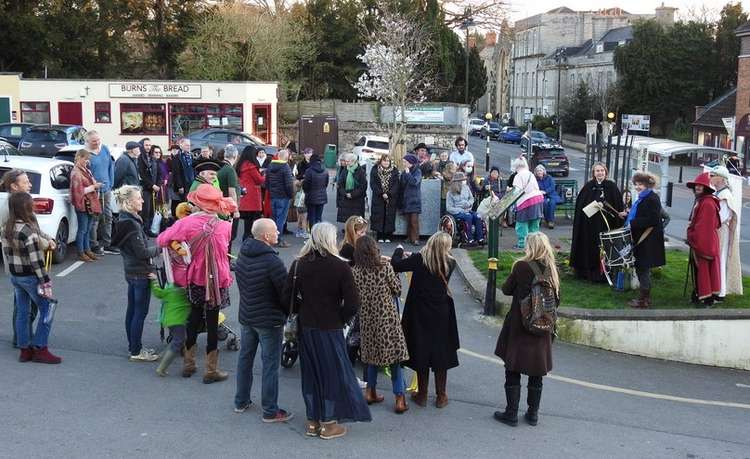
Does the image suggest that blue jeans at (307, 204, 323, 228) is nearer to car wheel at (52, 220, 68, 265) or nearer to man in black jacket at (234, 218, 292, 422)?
car wheel at (52, 220, 68, 265)

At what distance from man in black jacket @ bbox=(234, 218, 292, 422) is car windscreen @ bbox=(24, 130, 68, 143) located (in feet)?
83.7

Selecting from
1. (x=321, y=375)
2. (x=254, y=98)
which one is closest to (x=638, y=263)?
(x=321, y=375)

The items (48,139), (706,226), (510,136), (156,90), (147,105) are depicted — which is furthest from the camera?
(510,136)

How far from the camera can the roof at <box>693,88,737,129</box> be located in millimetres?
52344

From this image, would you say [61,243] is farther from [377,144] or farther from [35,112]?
[35,112]

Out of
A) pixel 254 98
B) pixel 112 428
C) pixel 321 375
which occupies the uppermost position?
pixel 254 98

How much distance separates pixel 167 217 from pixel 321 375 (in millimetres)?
7695

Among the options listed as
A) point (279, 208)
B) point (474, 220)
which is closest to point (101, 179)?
point (279, 208)

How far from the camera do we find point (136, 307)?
850 cm

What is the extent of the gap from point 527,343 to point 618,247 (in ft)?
15.8

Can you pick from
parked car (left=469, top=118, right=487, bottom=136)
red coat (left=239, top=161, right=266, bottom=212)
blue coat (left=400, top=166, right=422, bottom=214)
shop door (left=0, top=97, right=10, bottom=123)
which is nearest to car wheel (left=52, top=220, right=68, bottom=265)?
red coat (left=239, top=161, right=266, bottom=212)

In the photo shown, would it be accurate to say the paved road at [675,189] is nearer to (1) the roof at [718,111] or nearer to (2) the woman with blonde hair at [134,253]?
(1) the roof at [718,111]

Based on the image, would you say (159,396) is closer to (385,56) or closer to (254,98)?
(254,98)

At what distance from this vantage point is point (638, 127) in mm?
47656
